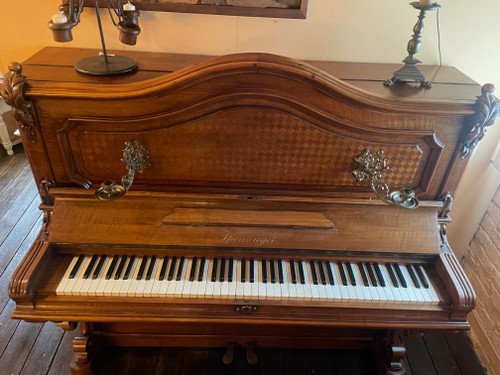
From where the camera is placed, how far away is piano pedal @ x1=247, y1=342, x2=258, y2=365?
192 cm

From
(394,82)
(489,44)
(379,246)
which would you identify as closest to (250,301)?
(379,246)

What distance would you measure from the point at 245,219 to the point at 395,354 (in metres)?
1.06

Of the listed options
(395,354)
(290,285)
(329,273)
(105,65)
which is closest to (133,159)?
(105,65)

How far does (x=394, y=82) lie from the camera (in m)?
1.42

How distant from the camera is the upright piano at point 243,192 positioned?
133cm

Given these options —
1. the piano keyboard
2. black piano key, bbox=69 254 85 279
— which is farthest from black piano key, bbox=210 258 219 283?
black piano key, bbox=69 254 85 279

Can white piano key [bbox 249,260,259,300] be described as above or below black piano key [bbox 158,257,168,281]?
below

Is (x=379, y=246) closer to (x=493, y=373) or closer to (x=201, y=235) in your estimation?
(x=201, y=235)

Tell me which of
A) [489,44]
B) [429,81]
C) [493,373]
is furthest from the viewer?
[493,373]

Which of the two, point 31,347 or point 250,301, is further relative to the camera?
point 31,347

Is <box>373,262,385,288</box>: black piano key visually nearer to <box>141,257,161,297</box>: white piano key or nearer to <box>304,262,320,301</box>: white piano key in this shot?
<box>304,262,320,301</box>: white piano key

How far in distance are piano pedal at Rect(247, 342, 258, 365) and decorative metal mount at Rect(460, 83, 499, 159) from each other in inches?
54.8

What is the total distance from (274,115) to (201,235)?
566 millimetres

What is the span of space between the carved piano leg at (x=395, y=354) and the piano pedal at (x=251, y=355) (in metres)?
0.68
